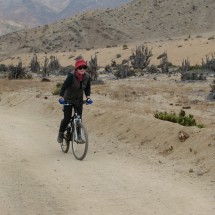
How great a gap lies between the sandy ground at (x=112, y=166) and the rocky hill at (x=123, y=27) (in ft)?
205

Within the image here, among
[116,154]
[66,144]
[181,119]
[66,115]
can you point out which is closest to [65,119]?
[66,115]

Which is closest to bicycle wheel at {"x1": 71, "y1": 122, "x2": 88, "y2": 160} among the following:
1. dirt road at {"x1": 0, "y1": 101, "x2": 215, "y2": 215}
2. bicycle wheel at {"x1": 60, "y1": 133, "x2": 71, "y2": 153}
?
dirt road at {"x1": 0, "y1": 101, "x2": 215, "y2": 215}

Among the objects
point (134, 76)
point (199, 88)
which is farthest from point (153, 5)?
point (199, 88)

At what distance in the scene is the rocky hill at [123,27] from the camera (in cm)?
8025

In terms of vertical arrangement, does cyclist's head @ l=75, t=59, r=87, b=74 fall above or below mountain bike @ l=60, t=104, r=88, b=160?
above

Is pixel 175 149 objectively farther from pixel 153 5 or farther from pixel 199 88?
pixel 153 5

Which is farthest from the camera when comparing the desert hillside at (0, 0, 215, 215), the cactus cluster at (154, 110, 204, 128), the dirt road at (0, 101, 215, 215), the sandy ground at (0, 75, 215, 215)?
the cactus cluster at (154, 110, 204, 128)

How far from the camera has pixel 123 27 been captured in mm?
86562

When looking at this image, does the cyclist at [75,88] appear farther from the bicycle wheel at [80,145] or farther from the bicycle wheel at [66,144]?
the bicycle wheel at [80,145]

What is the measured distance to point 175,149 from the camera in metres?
11.6

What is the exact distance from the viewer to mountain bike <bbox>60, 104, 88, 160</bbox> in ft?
35.6

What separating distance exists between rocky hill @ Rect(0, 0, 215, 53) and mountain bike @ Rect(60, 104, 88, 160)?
66941 millimetres

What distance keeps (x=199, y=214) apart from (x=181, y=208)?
34 centimetres

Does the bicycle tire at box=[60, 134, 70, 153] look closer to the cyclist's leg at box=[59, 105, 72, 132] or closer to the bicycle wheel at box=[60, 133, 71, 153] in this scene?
the bicycle wheel at box=[60, 133, 71, 153]
